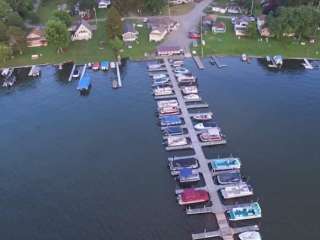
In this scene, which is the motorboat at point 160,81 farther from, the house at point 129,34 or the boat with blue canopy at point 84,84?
the house at point 129,34

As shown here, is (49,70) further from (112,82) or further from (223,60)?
(223,60)

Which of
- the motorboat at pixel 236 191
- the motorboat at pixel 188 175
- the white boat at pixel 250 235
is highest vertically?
the motorboat at pixel 188 175

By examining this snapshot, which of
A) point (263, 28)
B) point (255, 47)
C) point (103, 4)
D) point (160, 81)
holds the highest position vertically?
point (103, 4)

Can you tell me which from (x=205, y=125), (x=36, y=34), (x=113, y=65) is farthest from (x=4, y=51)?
A: (x=205, y=125)

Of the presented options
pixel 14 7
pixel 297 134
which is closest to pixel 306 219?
pixel 297 134

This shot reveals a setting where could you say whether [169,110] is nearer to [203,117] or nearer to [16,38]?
[203,117]

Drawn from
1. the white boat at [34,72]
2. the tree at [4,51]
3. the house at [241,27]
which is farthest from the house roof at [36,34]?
the house at [241,27]
